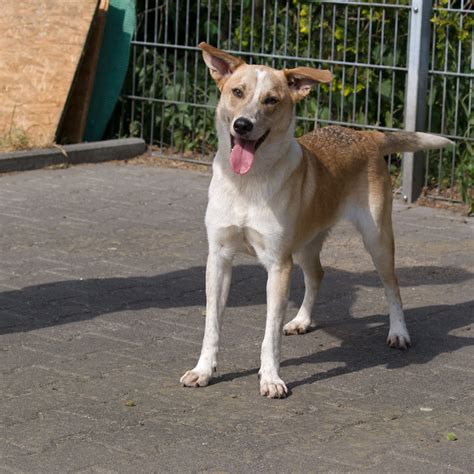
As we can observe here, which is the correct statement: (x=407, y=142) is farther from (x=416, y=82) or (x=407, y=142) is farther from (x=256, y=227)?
(x=416, y=82)

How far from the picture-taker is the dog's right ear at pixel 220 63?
18.5ft

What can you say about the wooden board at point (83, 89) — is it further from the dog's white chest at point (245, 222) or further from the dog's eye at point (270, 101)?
the dog's eye at point (270, 101)

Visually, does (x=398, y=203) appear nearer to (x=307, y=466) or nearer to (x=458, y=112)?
(x=458, y=112)

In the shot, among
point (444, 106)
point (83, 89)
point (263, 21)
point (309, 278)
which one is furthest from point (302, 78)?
point (83, 89)

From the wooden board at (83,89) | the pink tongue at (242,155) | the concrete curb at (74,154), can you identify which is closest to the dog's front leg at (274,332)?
the pink tongue at (242,155)

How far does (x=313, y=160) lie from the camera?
19.9 ft

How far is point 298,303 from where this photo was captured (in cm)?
720

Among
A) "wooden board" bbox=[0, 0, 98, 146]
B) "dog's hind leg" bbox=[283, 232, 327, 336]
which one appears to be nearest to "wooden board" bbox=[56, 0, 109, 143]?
"wooden board" bbox=[0, 0, 98, 146]

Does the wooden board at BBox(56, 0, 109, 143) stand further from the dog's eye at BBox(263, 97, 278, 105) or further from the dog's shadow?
the dog's eye at BBox(263, 97, 278, 105)

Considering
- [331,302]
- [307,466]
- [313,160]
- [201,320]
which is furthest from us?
[331,302]

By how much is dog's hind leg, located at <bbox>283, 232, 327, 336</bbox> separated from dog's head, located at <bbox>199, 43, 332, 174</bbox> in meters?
1.12

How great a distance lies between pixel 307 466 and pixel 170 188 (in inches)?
234

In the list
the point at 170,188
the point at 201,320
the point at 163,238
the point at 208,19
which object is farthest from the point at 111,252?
the point at 208,19

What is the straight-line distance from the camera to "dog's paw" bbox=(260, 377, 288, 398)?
Result: 5457mm
